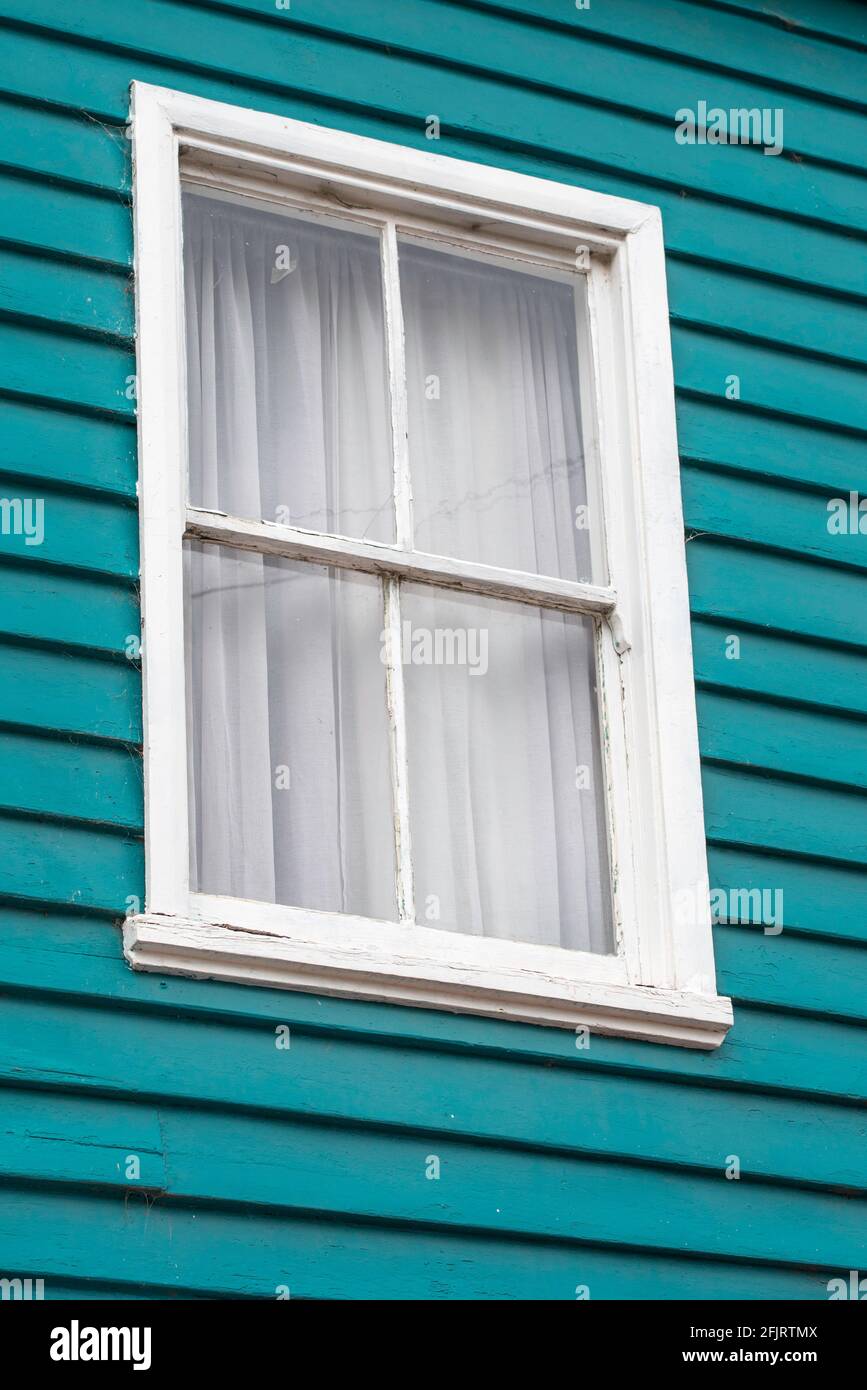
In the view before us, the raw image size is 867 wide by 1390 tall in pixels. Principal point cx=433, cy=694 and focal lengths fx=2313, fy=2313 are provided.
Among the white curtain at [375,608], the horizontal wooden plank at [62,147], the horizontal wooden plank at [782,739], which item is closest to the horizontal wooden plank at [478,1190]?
the white curtain at [375,608]

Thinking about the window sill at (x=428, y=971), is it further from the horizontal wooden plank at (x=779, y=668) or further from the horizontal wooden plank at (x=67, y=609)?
the horizontal wooden plank at (x=779, y=668)

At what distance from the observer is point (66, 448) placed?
15.6 feet

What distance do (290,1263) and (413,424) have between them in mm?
1958

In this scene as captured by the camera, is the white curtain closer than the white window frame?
No

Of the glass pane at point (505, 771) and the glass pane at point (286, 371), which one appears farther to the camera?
the glass pane at point (286, 371)

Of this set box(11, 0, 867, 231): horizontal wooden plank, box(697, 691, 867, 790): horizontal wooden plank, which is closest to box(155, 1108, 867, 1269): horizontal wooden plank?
box(697, 691, 867, 790): horizontal wooden plank

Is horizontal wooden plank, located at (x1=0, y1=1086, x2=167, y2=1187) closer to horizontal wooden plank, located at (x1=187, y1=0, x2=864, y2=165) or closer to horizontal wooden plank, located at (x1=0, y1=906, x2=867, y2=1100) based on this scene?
horizontal wooden plank, located at (x1=0, y1=906, x2=867, y2=1100)

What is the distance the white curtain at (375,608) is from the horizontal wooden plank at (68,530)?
0.73 feet

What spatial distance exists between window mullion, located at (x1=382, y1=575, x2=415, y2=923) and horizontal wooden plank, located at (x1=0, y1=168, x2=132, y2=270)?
0.93m

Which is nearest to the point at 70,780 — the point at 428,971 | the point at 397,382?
the point at 428,971

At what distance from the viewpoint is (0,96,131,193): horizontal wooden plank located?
196 inches

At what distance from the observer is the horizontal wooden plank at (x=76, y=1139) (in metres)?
4.21

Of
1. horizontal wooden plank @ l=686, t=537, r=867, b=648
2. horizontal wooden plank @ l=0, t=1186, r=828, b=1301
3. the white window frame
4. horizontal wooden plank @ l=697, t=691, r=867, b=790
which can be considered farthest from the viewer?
horizontal wooden plank @ l=686, t=537, r=867, b=648
